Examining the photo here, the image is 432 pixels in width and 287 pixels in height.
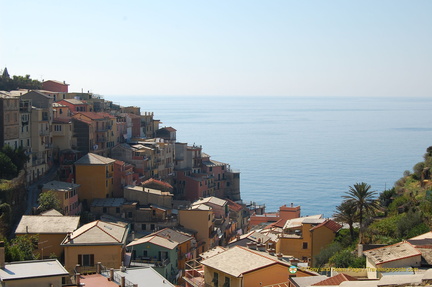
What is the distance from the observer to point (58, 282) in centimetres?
2302

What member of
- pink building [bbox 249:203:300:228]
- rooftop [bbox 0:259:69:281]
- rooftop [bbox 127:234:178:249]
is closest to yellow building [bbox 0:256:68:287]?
rooftop [bbox 0:259:69:281]

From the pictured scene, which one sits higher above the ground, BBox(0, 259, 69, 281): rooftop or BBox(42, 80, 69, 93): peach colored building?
BBox(42, 80, 69, 93): peach colored building

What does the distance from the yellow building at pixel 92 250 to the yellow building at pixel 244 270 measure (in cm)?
789

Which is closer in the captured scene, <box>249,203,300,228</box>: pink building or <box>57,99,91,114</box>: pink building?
<box>249,203,300,228</box>: pink building

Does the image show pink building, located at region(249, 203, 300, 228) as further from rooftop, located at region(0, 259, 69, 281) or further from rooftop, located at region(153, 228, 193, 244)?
rooftop, located at region(0, 259, 69, 281)

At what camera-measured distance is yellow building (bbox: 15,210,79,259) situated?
4050 centimetres

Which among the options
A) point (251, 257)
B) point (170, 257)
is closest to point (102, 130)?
point (170, 257)

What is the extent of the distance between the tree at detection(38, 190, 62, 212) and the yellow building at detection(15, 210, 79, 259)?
513 cm

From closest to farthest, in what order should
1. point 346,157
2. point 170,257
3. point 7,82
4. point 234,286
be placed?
point 234,286 → point 170,257 → point 7,82 → point 346,157

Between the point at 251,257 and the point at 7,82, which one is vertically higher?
the point at 7,82

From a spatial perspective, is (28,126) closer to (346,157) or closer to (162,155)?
(162,155)

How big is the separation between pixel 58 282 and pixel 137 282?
4257 mm

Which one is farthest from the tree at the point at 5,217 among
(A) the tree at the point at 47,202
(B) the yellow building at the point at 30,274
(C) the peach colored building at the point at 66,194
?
(B) the yellow building at the point at 30,274

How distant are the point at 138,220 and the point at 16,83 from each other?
2623 cm
